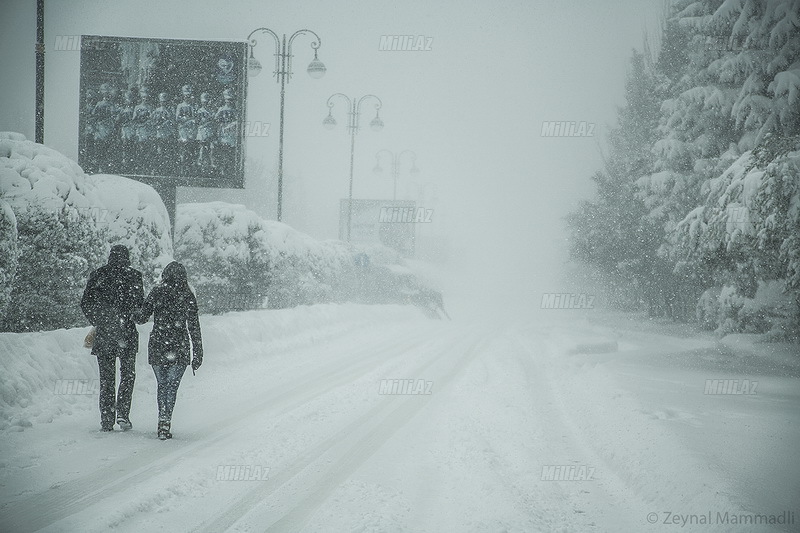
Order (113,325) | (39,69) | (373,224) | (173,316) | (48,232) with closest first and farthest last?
(113,325) < (173,316) < (48,232) < (39,69) < (373,224)

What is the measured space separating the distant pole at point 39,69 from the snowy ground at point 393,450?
5273 mm

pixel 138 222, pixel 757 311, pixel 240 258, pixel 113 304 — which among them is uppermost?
pixel 138 222

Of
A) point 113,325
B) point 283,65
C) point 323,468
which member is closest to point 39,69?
point 113,325

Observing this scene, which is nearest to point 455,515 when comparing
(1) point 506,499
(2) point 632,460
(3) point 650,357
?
(1) point 506,499

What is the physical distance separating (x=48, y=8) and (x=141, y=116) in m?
2.97

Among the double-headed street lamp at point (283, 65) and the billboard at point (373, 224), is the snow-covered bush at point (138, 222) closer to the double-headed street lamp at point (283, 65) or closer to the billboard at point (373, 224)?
the double-headed street lamp at point (283, 65)

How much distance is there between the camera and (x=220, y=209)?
55.6 feet

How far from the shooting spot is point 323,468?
5.35 metres

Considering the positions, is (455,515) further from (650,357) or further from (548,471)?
(650,357)

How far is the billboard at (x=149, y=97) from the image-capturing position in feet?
45.1

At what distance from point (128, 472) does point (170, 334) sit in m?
1.76

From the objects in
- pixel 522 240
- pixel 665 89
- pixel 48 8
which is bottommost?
pixel 522 240

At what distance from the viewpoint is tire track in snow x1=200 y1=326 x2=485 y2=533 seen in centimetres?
427

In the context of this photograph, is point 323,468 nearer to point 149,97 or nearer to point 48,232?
point 48,232
